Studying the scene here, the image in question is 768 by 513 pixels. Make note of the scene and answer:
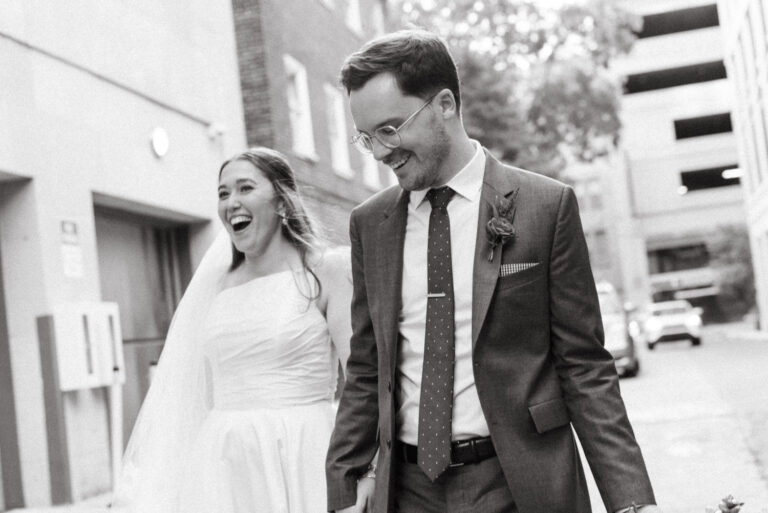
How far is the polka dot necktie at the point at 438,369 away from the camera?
2.82 meters

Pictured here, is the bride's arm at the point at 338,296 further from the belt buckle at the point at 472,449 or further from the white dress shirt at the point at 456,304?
the belt buckle at the point at 472,449

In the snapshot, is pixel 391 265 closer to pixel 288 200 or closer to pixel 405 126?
pixel 405 126

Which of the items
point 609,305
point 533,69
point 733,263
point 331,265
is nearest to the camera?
point 331,265

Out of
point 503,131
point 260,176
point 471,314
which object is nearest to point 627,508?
point 471,314

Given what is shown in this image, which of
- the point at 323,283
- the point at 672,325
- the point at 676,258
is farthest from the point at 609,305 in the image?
the point at 676,258

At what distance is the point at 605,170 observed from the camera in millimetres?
56812

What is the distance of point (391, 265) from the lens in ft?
9.94

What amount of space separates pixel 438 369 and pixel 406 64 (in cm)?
77

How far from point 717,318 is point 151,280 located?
46.0m

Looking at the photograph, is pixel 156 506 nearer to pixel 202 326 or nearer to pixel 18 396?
pixel 202 326

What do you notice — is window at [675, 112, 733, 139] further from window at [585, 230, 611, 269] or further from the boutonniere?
the boutonniere

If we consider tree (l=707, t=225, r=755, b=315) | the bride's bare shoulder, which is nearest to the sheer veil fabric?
the bride's bare shoulder

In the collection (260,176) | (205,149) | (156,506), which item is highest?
(205,149)

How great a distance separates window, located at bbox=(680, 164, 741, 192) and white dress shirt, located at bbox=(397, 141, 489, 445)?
185ft
